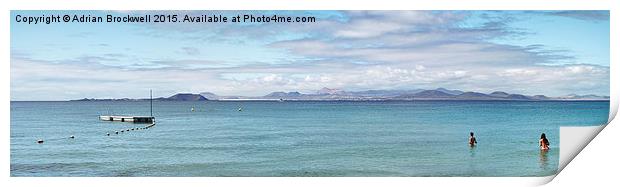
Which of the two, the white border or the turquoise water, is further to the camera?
the turquoise water

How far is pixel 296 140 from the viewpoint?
13711 millimetres

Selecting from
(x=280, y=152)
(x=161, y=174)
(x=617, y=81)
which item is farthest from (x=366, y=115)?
(x=617, y=81)

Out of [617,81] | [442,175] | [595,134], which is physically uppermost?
[617,81]

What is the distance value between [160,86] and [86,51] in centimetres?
124

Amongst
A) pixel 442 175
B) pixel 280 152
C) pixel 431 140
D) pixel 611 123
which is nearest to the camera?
pixel 611 123

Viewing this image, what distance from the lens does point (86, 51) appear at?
10398 mm

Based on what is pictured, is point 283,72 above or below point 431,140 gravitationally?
above

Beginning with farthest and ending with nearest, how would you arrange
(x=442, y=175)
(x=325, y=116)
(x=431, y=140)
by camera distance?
(x=325, y=116) < (x=431, y=140) < (x=442, y=175)

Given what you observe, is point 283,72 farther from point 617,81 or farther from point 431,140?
point 617,81

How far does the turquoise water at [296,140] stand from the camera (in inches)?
407

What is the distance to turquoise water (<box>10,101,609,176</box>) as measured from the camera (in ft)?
33.9
